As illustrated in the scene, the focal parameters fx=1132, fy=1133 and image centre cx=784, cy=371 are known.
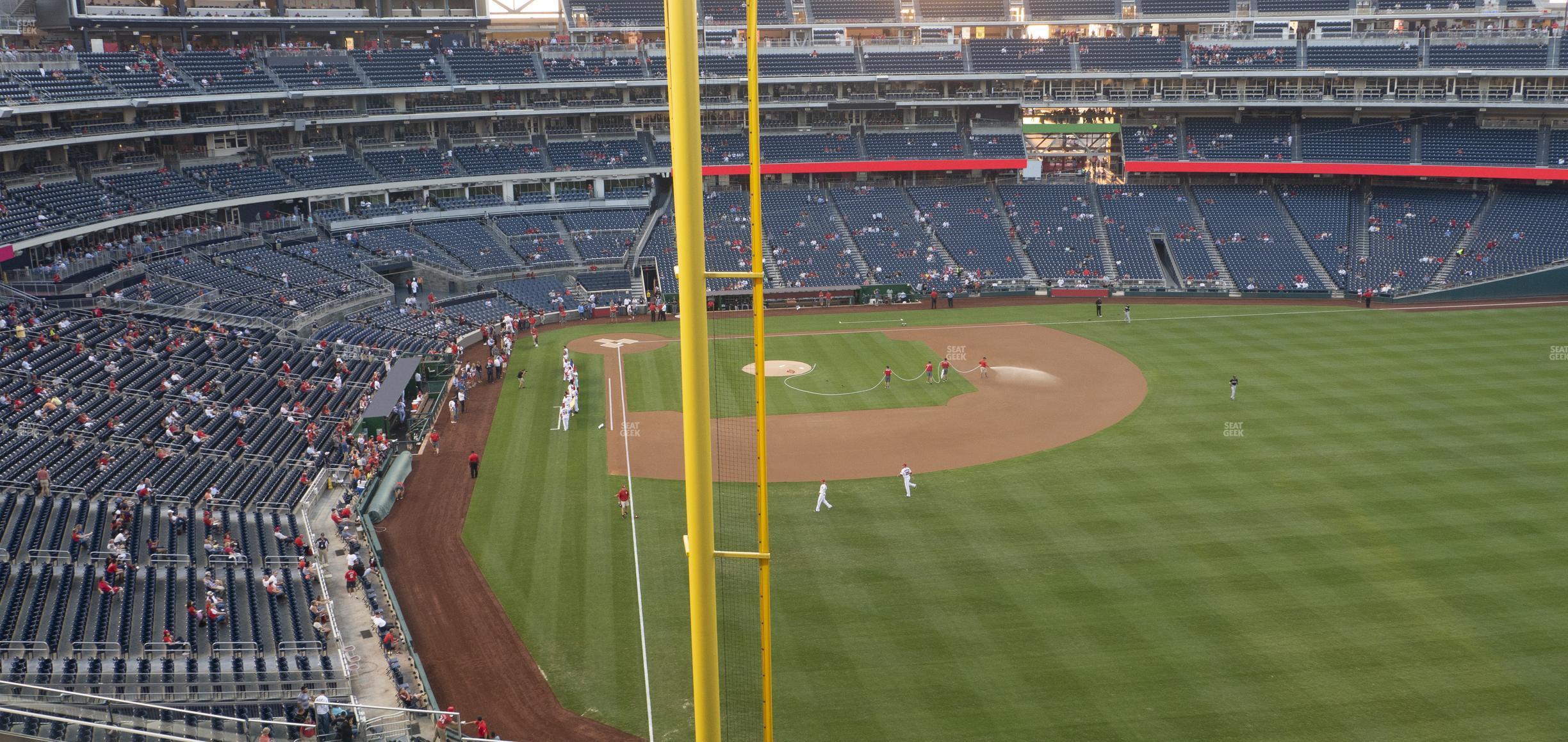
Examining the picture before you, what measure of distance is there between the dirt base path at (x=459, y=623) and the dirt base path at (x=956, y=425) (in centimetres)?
544

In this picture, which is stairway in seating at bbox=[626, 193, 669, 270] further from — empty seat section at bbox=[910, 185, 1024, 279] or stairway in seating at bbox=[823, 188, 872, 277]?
empty seat section at bbox=[910, 185, 1024, 279]

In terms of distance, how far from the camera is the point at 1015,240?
63.8m

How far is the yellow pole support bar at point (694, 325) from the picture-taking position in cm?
773

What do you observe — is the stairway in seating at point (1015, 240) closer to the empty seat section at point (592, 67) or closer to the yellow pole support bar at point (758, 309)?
the empty seat section at point (592, 67)

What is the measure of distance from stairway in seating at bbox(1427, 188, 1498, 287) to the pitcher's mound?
33.5m

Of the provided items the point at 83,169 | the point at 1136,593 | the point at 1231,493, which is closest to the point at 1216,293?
the point at 1231,493

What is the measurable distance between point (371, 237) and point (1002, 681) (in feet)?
154

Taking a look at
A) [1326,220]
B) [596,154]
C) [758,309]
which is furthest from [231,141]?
[1326,220]

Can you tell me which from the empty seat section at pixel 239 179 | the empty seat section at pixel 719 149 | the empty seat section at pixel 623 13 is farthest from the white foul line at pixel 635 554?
the empty seat section at pixel 623 13

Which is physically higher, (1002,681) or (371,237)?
(371,237)

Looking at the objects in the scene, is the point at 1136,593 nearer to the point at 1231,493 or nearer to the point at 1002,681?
the point at 1002,681

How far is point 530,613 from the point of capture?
23875 millimetres

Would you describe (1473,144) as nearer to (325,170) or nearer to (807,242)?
(807,242)

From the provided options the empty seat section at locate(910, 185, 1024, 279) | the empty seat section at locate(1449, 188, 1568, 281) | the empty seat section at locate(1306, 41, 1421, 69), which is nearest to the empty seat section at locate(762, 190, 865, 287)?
the empty seat section at locate(910, 185, 1024, 279)
